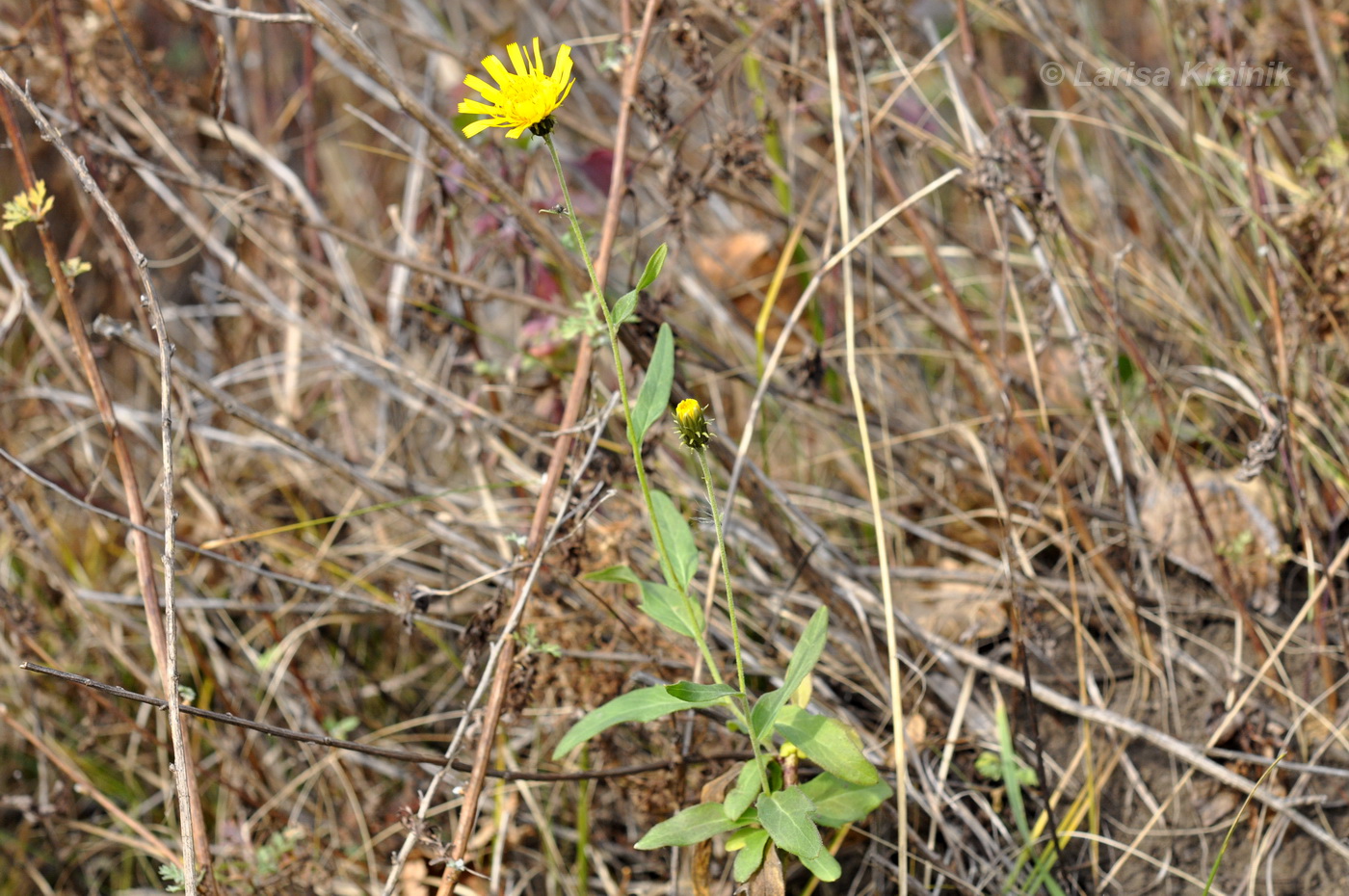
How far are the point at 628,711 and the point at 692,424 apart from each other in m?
0.34

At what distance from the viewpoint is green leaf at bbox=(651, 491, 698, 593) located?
112 centimetres

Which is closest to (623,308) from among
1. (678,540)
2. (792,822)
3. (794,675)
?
(678,540)

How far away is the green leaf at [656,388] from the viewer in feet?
3.44

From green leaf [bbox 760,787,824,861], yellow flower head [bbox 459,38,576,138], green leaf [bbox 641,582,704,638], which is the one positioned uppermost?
yellow flower head [bbox 459,38,576,138]

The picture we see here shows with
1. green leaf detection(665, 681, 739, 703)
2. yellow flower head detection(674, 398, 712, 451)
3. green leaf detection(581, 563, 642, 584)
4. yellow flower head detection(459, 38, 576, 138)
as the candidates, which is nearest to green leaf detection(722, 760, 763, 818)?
green leaf detection(665, 681, 739, 703)

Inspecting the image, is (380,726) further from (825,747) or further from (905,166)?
(905,166)

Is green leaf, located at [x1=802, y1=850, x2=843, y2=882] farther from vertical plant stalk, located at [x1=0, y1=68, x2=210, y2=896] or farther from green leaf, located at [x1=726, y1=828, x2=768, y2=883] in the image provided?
vertical plant stalk, located at [x1=0, y1=68, x2=210, y2=896]

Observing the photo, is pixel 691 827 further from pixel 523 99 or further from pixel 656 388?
pixel 523 99

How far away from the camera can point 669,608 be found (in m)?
1.15

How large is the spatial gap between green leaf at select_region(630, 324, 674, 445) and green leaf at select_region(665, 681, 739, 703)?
0.84 feet

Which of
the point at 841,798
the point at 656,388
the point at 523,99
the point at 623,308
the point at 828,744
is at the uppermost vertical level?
the point at 523,99

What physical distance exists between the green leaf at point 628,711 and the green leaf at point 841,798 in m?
0.22

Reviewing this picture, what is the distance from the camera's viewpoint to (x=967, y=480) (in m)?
1.86

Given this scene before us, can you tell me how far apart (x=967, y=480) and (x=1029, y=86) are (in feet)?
4.96
